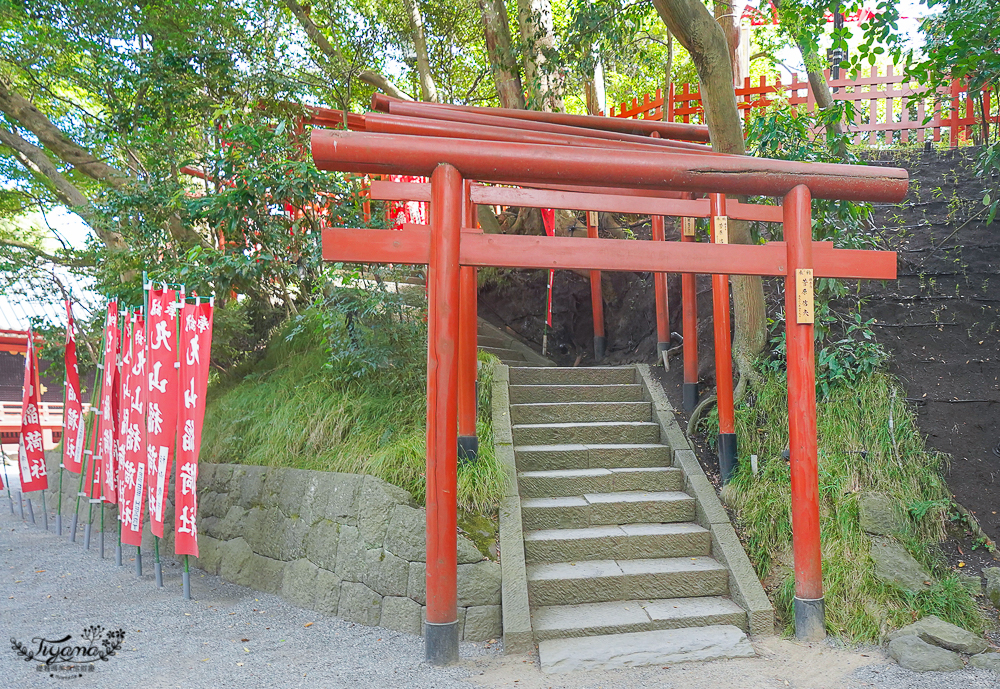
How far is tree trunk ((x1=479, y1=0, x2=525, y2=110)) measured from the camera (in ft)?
28.7

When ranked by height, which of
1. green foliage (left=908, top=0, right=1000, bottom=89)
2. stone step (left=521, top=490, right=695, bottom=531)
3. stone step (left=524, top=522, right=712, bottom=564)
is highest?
green foliage (left=908, top=0, right=1000, bottom=89)

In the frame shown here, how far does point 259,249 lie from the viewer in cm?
704

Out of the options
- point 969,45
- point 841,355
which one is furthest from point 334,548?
point 969,45

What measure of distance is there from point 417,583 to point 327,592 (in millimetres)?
952

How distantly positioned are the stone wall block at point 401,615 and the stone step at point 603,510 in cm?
104

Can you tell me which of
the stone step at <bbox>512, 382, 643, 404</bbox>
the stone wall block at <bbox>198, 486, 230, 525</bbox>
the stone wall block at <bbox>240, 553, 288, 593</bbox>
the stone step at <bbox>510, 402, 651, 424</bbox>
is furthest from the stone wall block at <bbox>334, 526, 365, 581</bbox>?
the stone step at <bbox>512, 382, 643, 404</bbox>

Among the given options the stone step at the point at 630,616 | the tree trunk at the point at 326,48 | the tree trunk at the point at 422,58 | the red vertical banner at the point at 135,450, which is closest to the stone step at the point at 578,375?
the stone step at the point at 630,616

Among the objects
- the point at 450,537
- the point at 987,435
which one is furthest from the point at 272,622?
the point at 987,435

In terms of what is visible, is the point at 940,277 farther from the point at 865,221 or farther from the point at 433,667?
the point at 433,667

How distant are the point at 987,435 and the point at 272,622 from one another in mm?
5732

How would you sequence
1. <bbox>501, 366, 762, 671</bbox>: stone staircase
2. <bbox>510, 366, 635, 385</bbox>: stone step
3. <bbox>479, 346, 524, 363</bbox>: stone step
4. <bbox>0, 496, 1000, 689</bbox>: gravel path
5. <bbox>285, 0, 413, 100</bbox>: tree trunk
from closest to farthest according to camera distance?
<bbox>0, 496, 1000, 689</bbox>: gravel path, <bbox>501, 366, 762, 671</bbox>: stone staircase, <bbox>510, 366, 635, 385</bbox>: stone step, <bbox>479, 346, 524, 363</bbox>: stone step, <bbox>285, 0, 413, 100</bbox>: tree trunk

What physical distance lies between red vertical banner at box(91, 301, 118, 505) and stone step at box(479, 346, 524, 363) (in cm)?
412

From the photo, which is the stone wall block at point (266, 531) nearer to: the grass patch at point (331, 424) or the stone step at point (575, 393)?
the grass patch at point (331, 424)

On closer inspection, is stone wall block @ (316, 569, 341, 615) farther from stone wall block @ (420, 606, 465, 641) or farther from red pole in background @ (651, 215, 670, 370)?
red pole in background @ (651, 215, 670, 370)
